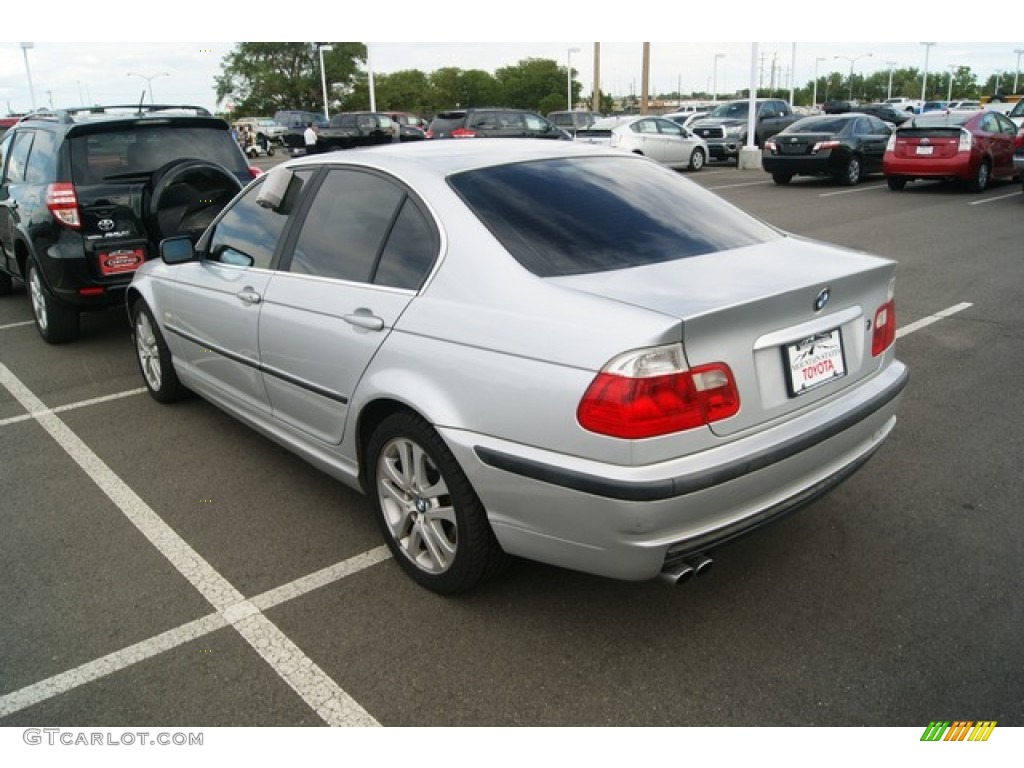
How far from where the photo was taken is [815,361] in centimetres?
285

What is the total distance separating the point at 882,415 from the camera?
317 cm

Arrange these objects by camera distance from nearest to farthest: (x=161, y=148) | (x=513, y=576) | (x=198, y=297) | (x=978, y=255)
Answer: (x=513, y=576) < (x=198, y=297) < (x=161, y=148) < (x=978, y=255)

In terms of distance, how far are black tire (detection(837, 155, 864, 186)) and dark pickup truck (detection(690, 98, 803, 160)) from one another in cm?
776

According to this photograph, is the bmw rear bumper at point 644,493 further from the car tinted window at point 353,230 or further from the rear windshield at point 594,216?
the car tinted window at point 353,230

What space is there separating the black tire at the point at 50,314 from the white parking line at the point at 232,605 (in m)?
2.27

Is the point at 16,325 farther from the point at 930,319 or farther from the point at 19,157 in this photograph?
the point at 930,319

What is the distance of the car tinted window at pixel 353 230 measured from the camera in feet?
10.7

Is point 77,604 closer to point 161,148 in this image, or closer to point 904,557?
point 904,557

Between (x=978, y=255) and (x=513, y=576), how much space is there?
334 inches

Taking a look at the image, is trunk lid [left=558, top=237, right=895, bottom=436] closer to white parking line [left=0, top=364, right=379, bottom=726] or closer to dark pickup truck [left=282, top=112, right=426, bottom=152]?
white parking line [left=0, top=364, right=379, bottom=726]

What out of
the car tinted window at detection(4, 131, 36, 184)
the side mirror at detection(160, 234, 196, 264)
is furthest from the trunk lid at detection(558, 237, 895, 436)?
the car tinted window at detection(4, 131, 36, 184)

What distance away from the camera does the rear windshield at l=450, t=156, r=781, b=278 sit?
116 inches

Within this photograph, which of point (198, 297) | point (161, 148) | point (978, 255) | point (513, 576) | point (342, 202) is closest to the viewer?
point (513, 576)

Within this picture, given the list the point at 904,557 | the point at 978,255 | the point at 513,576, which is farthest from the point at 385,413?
the point at 978,255
